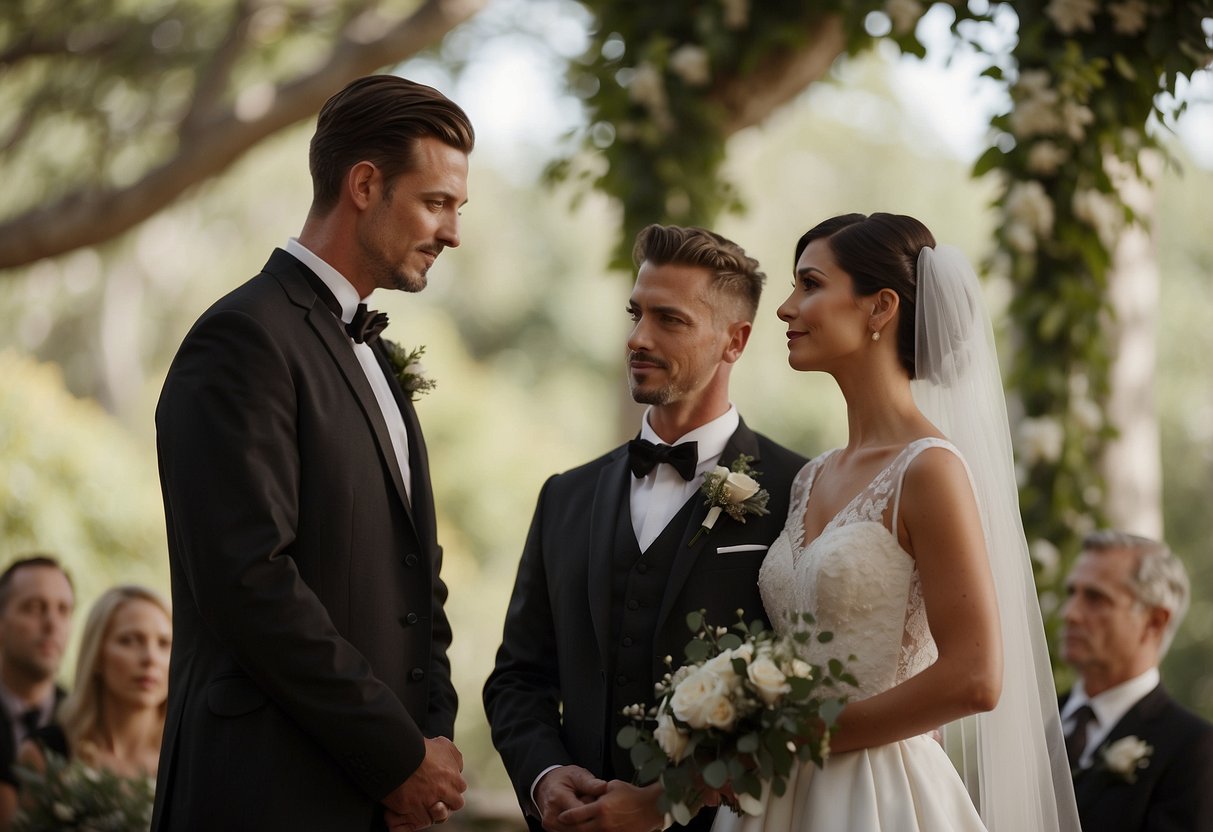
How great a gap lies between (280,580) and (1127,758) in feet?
9.74

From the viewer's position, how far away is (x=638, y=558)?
3.30 m

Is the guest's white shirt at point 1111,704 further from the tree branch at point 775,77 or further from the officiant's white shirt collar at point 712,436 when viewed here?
the tree branch at point 775,77

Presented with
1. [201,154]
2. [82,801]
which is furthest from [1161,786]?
[201,154]

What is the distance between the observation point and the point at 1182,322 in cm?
1902

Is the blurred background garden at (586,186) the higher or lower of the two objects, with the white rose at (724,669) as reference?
higher

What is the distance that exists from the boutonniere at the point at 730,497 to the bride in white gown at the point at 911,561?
0.10 m

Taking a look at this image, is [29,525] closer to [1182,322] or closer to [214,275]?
[214,275]

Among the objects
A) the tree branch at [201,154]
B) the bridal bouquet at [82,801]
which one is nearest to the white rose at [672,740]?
the bridal bouquet at [82,801]

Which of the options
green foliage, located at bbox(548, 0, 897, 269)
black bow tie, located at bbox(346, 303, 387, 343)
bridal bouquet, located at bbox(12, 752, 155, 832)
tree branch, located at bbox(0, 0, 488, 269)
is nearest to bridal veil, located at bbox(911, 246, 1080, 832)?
black bow tie, located at bbox(346, 303, 387, 343)

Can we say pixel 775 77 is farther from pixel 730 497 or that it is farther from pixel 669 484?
pixel 730 497

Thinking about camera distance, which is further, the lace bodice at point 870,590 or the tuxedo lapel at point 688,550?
the tuxedo lapel at point 688,550

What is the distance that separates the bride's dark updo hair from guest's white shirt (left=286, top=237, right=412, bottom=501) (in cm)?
109

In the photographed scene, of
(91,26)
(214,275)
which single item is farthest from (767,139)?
(91,26)

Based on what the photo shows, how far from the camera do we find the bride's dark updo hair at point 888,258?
121 inches
